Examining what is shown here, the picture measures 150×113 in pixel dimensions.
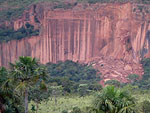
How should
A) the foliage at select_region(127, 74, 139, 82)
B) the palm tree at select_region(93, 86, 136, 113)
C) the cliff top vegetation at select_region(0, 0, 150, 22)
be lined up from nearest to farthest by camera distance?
the palm tree at select_region(93, 86, 136, 113), the foliage at select_region(127, 74, 139, 82), the cliff top vegetation at select_region(0, 0, 150, 22)

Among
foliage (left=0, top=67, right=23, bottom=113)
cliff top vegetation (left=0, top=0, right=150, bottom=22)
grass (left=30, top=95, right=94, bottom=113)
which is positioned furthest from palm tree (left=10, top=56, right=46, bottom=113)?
cliff top vegetation (left=0, top=0, right=150, bottom=22)

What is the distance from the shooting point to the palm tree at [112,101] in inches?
523

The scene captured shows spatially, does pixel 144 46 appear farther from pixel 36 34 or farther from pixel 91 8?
pixel 36 34

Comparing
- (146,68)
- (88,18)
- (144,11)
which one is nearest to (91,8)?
(88,18)

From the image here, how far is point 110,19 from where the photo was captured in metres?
43.9

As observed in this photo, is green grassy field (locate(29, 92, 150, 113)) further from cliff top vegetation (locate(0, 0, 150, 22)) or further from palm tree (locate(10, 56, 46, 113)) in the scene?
cliff top vegetation (locate(0, 0, 150, 22))

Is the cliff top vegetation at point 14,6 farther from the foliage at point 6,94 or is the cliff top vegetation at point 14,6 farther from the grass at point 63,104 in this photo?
the foliage at point 6,94

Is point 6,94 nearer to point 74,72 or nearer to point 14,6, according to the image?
point 74,72

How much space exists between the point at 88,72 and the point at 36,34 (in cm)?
834

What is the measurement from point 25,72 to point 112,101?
3.80m

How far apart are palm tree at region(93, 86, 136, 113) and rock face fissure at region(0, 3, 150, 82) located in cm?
2779

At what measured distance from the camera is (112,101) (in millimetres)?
13547

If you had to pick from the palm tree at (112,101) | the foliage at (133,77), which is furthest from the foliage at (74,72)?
the palm tree at (112,101)

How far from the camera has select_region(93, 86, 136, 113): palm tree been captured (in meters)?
13.3
